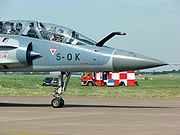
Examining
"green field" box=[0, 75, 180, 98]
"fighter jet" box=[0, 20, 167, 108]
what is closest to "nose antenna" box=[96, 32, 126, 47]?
"fighter jet" box=[0, 20, 167, 108]

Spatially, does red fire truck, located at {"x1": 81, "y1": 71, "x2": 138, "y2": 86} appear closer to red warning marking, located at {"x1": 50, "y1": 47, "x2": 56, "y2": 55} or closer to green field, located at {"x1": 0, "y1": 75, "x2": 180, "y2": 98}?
green field, located at {"x1": 0, "y1": 75, "x2": 180, "y2": 98}

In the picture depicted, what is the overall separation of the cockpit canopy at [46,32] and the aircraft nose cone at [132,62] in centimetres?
167

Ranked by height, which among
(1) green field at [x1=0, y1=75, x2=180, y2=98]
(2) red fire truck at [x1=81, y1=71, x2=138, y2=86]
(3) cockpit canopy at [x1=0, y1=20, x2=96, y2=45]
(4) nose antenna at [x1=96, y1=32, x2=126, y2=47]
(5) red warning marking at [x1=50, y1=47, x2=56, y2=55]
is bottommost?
(1) green field at [x1=0, y1=75, x2=180, y2=98]

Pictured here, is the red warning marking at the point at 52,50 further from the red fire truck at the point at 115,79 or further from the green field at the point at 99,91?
the red fire truck at the point at 115,79

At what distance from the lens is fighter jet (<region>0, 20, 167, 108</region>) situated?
18.7 meters

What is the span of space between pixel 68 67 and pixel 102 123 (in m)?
6.37

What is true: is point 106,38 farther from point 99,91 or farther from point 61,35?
point 99,91

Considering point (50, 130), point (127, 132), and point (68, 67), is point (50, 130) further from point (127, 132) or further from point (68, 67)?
point (68, 67)

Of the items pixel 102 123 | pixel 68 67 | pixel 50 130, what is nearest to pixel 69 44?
pixel 68 67

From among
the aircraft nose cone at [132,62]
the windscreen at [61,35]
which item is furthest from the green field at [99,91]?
the aircraft nose cone at [132,62]

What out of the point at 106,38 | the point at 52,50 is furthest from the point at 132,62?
the point at 52,50

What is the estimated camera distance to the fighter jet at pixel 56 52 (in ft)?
61.3

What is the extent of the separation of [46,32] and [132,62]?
14.6 ft

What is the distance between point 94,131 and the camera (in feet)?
38.0
